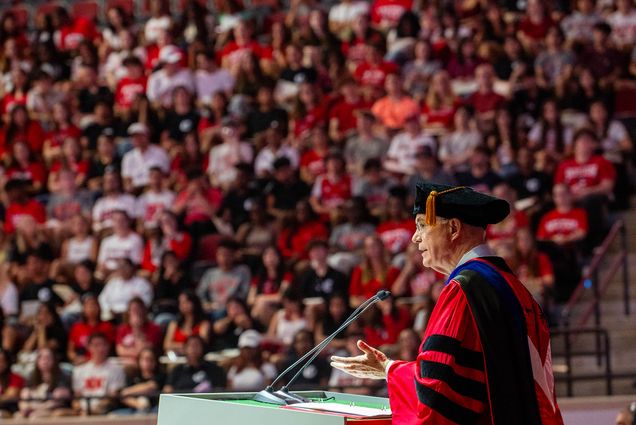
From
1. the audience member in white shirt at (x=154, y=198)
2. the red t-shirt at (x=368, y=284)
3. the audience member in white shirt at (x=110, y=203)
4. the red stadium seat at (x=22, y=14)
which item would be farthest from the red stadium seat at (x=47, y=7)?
the red t-shirt at (x=368, y=284)

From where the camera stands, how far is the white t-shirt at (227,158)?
14906mm

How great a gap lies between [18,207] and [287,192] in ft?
10.2

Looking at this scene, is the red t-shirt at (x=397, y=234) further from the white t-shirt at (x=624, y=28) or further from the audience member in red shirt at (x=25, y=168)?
the audience member in red shirt at (x=25, y=168)

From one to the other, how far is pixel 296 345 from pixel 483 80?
4.17 m

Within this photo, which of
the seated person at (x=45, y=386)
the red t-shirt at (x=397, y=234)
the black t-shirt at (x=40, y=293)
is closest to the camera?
the seated person at (x=45, y=386)

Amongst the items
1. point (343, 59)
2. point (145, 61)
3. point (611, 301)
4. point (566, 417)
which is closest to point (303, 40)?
point (343, 59)

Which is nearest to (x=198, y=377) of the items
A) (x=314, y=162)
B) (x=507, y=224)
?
(x=507, y=224)

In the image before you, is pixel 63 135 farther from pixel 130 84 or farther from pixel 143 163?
pixel 143 163

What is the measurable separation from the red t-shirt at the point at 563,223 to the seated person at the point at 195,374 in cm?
323

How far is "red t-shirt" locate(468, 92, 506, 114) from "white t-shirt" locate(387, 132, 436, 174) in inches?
24.2

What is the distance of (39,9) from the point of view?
767 inches

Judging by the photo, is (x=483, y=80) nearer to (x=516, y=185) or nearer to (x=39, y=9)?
(x=516, y=185)

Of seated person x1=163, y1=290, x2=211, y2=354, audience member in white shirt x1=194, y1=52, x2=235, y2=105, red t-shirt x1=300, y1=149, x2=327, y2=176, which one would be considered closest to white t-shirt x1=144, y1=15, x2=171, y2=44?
audience member in white shirt x1=194, y1=52, x2=235, y2=105

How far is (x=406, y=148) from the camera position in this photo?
14109mm
